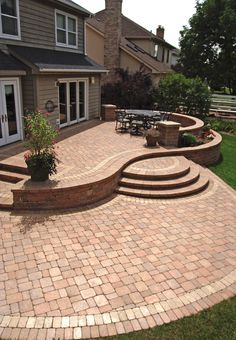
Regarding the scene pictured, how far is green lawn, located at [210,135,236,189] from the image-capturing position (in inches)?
418

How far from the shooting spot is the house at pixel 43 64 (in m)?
Answer: 10.8

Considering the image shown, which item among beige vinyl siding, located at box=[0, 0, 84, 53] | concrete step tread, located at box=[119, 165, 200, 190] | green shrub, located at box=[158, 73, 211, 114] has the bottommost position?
concrete step tread, located at box=[119, 165, 200, 190]

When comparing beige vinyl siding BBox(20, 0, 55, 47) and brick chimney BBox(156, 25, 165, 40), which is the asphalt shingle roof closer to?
beige vinyl siding BBox(20, 0, 55, 47)

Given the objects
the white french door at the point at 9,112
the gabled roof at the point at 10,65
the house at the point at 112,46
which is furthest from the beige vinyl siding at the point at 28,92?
the house at the point at 112,46

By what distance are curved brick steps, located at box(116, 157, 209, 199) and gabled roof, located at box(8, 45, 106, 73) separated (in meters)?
5.39

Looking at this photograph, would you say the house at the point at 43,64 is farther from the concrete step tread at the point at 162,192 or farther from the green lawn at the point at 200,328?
the green lawn at the point at 200,328

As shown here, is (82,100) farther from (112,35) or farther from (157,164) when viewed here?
(112,35)

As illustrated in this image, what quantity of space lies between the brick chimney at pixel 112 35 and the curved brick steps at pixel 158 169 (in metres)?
14.8

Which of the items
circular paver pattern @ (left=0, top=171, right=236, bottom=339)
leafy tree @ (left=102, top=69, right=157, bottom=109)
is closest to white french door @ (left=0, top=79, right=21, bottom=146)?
circular paver pattern @ (left=0, top=171, right=236, bottom=339)

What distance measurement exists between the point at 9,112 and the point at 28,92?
1212 mm

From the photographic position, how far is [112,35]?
22781 mm

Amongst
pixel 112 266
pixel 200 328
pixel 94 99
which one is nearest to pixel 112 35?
pixel 94 99

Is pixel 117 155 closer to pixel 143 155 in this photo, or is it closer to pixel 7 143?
pixel 143 155

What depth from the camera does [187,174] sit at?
9.65m
